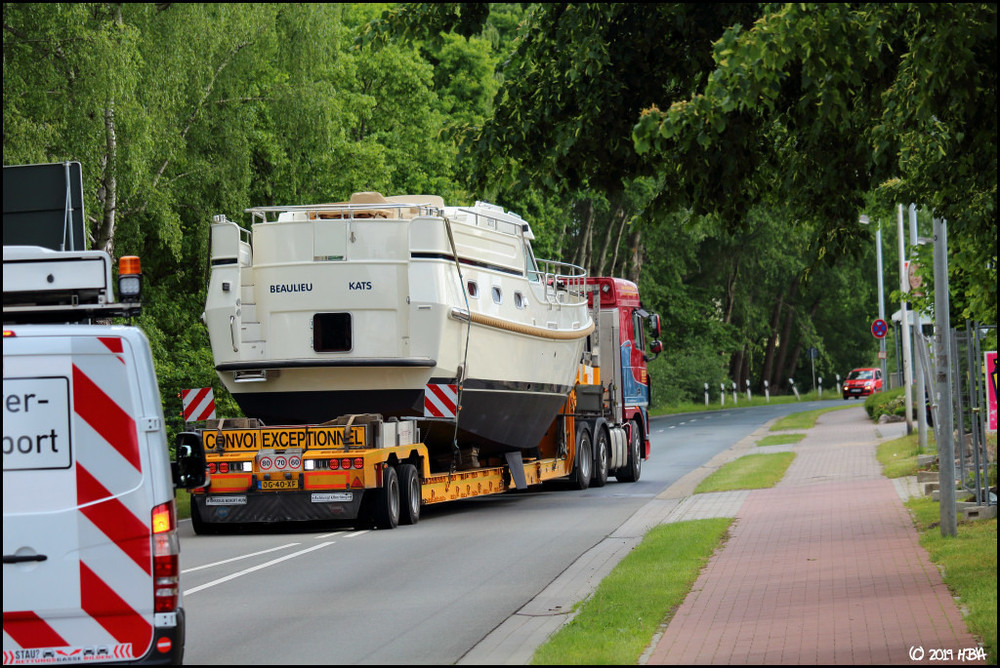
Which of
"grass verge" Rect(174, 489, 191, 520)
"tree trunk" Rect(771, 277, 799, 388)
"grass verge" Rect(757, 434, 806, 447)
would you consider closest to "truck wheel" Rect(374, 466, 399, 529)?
"grass verge" Rect(174, 489, 191, 520)

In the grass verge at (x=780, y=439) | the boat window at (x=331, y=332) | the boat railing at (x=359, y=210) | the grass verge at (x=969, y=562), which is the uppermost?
the boat railing at (x=359, y=210)

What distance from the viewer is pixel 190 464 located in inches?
324

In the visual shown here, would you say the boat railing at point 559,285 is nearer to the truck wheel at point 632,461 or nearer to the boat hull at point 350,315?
the boat hull at point 350,315

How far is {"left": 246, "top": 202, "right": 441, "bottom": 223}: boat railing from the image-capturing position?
62.6ft

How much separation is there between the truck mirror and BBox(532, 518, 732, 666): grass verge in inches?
93.3

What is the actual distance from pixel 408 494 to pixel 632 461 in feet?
30.1

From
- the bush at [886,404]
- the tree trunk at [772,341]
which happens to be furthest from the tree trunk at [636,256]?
the bush at [886,404]

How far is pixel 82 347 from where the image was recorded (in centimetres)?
727

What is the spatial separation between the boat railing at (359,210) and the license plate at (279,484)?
11.9ft

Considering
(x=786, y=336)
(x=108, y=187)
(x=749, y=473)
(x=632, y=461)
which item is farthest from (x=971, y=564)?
(x=786, y=336)

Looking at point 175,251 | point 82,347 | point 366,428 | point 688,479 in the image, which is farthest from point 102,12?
point 82,347

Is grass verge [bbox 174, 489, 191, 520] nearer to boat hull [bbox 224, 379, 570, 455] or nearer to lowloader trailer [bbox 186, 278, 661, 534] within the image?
lowloader trailer [bbox 186, 278, 661, 534]

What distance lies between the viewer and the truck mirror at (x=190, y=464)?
27.1 feet

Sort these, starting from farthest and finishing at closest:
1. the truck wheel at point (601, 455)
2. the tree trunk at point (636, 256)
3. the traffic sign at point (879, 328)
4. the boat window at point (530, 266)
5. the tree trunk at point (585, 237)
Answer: the tree trunk at point (636, 256), the tree trunk at point (585, 237), the traffic sign at point (879, 328), the truck wheel at point (601, 455), the boat window at point (530, 266)
